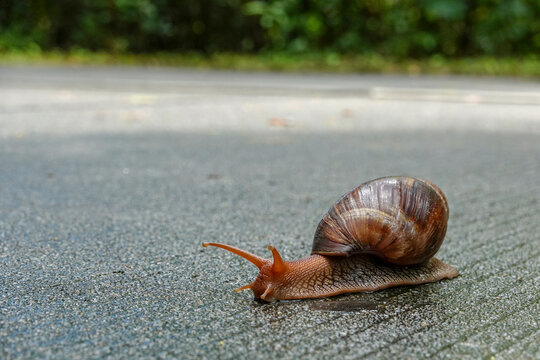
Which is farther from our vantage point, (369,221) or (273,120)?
(273,120)

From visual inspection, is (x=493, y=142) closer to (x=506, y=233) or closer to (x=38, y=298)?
(x=506, y=233)

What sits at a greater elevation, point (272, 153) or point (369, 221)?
point (369, 221)

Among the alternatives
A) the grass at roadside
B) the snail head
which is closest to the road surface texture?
the snail head

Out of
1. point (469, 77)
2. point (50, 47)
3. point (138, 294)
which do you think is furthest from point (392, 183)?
point (50, 47)

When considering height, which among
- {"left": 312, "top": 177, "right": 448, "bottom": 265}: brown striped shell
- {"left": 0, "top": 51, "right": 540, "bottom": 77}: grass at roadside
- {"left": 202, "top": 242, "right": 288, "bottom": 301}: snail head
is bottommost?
{"left": 0, "top": 51, "right": 540, "bottom": 77}: grass at roadside

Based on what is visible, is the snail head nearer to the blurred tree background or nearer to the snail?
the snail

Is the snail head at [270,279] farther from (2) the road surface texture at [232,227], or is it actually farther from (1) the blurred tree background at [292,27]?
(1) the blurred tree background at [292,27]

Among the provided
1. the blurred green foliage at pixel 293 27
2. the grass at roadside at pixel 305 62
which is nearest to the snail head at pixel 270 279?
the grass at roadside at pixel 305 62
